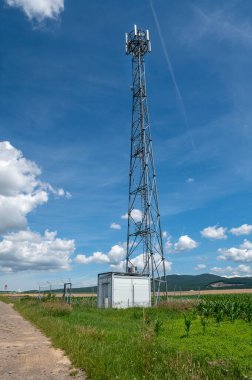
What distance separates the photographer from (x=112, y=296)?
106 feet

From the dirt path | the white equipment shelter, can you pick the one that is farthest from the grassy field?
the white equipment shelter

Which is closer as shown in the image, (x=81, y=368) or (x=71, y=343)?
(x=81, y=368)

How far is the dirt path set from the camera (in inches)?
342

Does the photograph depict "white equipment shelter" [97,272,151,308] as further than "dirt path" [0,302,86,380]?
Yes

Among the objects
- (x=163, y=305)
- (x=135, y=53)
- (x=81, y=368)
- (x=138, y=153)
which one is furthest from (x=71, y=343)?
(x=135, y=53)

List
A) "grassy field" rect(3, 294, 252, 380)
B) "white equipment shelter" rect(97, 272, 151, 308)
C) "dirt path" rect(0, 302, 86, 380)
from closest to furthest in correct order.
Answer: "grassy field" rect(3, 294, 252, 380) → "dirt path" rect(0, 302, 86, 380) → "white equipment shelter" rect(97, 272, 151, 308)

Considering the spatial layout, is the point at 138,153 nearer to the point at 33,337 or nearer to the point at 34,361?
the point at 33,337

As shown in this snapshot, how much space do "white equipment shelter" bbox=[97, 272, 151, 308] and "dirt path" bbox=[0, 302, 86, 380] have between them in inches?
716

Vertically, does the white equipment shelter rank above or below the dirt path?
above

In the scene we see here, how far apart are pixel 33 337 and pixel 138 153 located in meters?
23.7

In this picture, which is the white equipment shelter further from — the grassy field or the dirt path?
the dirt path

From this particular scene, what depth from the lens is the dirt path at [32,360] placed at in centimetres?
868

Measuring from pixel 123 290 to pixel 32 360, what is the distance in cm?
2344

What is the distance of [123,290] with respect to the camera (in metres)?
33.3
